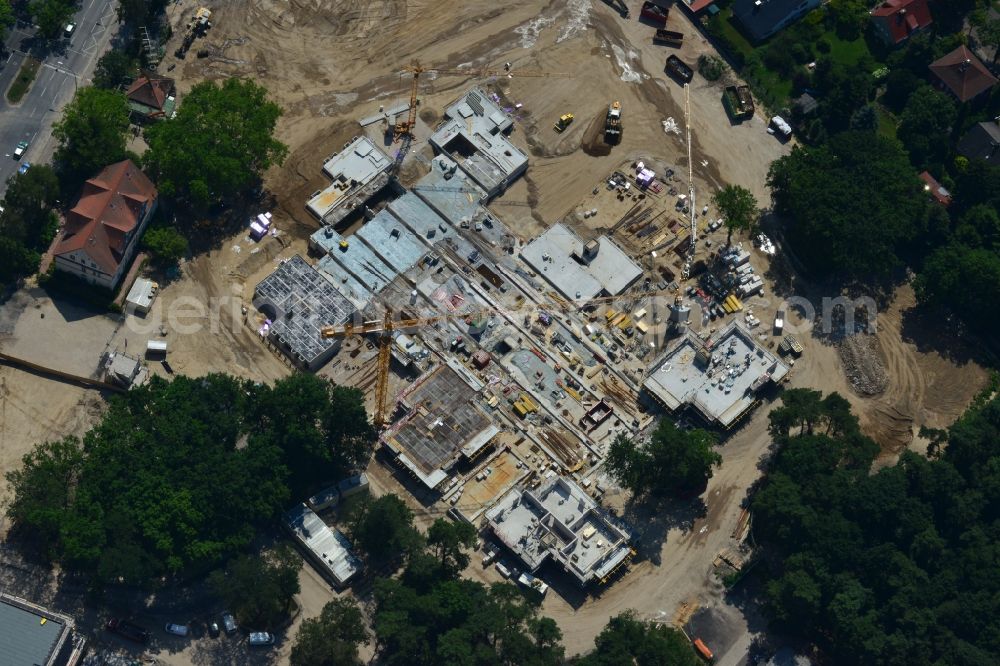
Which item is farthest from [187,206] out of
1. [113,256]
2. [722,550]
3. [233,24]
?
[722,550]

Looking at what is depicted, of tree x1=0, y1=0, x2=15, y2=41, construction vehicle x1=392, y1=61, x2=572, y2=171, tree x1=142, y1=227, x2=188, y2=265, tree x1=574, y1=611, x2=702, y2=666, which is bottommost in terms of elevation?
tree x1=574, y1=611, x2=702, y2=666

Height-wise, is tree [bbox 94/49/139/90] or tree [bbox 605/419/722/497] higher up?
tree [bbox 94/49/139/90]

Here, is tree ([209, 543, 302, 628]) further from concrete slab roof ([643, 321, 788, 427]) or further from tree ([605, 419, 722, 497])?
concrete slab roof ([643, 321, 788, 427])

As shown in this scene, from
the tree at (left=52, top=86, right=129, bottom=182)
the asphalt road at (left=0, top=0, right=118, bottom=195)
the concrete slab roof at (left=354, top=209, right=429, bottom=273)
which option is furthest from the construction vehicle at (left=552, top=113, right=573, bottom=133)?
the asphalt road at (left=0, top=0, right=118, bottom=195)

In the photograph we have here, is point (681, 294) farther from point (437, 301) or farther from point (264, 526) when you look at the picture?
point (264, 526)

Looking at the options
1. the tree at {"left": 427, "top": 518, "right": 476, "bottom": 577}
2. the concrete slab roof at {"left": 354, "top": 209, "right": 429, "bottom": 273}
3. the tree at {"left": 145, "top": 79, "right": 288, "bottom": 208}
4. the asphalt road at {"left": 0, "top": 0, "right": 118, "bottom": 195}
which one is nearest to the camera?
the tree at {"left": 427, "top": 518, "right": 476, "bottom": 577}

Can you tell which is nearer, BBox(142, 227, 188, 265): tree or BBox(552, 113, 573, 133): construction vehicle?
BBox(142, 227, 188, 265): tree

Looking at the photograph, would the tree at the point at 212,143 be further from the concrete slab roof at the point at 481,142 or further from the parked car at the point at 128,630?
the parked car at the point at 128,630

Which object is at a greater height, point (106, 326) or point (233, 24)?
point (233, 24)
